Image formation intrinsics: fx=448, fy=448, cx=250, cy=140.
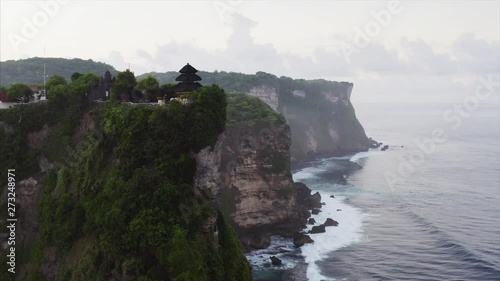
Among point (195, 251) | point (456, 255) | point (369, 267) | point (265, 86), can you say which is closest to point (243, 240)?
point (369, 267)

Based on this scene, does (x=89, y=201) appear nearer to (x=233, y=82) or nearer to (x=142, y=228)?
(x=142, y=228)

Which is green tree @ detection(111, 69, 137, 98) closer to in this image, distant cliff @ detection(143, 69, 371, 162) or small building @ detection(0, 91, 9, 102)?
small building @ detection(0, 91, 9, 102)

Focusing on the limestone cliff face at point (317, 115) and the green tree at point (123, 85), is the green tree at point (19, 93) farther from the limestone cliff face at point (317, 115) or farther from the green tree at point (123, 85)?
the limestone cliff face at point (317, 115)

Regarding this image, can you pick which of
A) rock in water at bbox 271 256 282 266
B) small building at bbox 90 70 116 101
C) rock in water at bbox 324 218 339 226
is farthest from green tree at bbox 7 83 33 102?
rock in water at bbox 324 218 339 226

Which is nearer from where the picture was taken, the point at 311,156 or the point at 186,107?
the point at 186,107

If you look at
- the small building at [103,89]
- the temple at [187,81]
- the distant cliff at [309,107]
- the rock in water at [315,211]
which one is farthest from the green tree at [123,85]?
the distant cliff at [309,107]
